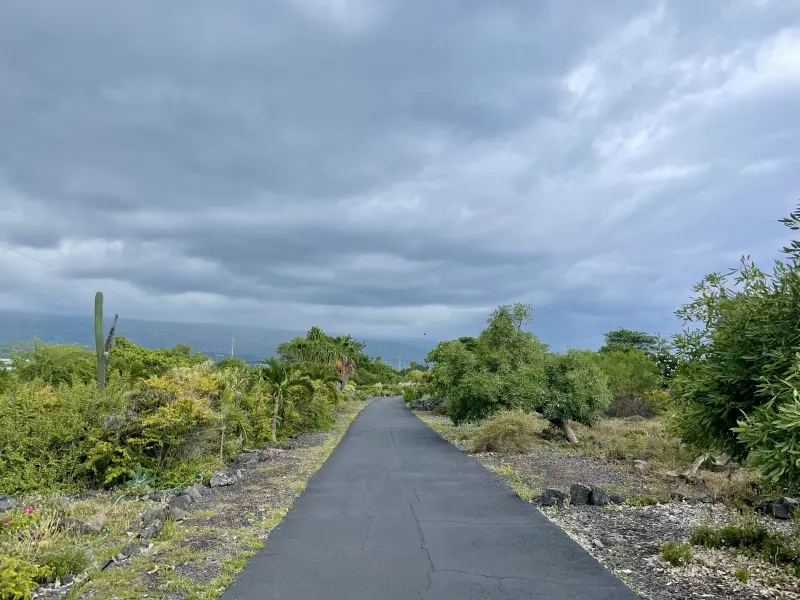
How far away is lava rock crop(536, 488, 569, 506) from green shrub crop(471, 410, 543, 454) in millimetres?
8581

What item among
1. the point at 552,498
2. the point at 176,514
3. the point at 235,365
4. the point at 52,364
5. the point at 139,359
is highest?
the point at 139,359

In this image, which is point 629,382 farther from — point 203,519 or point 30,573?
point 30,573

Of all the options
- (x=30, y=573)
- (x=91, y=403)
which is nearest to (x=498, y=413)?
(x=91, y=403)

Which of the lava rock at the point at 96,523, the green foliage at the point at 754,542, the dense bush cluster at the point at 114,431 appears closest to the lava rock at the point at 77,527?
the lava rock at the point at 96,523

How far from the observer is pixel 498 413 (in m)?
23.4

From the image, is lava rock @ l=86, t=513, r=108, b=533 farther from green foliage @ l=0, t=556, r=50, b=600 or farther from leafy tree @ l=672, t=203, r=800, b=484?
leafy tree @ l=672, t=203, r=800, b=484

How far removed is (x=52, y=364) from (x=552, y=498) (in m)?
25.1

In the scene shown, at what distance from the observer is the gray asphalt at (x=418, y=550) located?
670 cm

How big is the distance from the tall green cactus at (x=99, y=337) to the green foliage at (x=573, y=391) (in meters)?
16.0

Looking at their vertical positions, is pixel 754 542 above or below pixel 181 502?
above

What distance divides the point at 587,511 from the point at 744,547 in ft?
10.5

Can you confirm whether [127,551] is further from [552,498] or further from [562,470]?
[562,470]

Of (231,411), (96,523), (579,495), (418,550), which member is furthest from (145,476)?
(579,495)

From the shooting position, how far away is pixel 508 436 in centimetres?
2053
